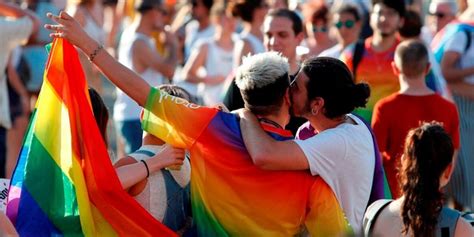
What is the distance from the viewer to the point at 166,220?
505cm

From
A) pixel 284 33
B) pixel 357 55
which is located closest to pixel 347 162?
pixel 284 33

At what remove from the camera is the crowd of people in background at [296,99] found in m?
4.73

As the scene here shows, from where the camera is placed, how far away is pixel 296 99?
4.97m

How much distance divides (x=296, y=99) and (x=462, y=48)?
438 centimetres

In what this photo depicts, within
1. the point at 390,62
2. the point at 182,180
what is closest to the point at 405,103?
the point at 390,62

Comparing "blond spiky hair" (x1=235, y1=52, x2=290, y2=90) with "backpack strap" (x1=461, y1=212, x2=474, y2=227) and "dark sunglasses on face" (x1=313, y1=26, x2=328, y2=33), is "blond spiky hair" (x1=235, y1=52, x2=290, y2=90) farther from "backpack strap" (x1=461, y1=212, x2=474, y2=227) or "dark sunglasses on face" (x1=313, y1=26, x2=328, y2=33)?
"dark sunglasses on face" (x1=313, y1=26, x2=328, y2=33)

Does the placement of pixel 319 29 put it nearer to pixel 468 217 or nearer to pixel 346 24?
pixel 346 24

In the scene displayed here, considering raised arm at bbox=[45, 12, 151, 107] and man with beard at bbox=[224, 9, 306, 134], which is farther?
man with beard at bbox=[224, 9, 306, 134]

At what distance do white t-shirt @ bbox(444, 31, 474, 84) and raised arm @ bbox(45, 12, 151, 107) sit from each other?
15.5ft

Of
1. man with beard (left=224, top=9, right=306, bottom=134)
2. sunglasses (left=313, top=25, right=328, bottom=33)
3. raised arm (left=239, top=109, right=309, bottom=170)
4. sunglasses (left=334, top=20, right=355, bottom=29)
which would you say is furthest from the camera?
sunglasses (left=313, top=25, right=328, bottom=33)

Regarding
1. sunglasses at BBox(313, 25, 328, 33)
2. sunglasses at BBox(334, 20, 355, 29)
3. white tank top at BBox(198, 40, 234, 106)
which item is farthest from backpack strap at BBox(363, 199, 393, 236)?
white tank top at BBox(198, 40, 234, 106)

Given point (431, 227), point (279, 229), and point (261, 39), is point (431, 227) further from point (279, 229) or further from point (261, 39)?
point (261, 39)

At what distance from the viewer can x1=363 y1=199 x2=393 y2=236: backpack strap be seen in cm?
464

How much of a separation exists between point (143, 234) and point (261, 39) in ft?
17.8
